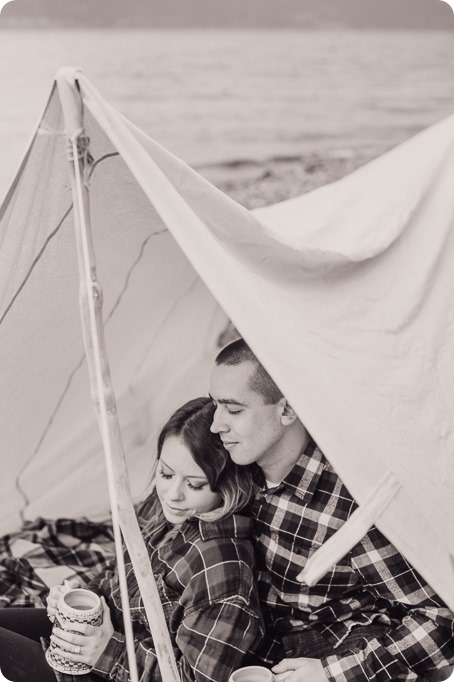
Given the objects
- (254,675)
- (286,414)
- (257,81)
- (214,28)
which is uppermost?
(214,28)

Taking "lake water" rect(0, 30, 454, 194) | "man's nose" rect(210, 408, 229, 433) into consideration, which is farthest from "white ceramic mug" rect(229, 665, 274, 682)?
"lake water" rect(0, 30, 454, 194)

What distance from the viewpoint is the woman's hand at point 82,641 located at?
1724mm

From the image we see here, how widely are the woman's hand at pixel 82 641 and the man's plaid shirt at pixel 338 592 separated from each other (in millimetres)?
343

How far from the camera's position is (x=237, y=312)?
1586mm

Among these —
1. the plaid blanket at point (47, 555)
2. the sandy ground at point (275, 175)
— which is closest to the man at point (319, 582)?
the plaid blanket at point (47, 555)

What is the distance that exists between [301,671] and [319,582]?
18 centimetres

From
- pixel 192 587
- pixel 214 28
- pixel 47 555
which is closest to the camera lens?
pixel 192 587

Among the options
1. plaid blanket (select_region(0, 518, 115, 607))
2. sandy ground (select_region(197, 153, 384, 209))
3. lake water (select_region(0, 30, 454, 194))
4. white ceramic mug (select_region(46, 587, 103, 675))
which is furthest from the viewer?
lake water (select_region(0, 30, 454, 194))

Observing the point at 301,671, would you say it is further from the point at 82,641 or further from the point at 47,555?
the point at 47,555

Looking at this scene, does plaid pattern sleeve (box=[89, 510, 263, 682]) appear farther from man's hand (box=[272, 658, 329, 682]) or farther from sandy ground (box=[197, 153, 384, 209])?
sandy ground (box=[197, 153, 384, 209])

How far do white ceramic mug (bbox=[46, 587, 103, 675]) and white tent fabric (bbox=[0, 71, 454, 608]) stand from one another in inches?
19.7

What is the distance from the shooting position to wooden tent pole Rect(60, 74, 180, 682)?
1.59 m

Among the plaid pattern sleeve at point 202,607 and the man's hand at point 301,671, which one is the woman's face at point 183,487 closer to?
the plaid pattern sleeve at point 202,607

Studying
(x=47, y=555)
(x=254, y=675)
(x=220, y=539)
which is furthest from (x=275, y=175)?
(x=254, y=675)
